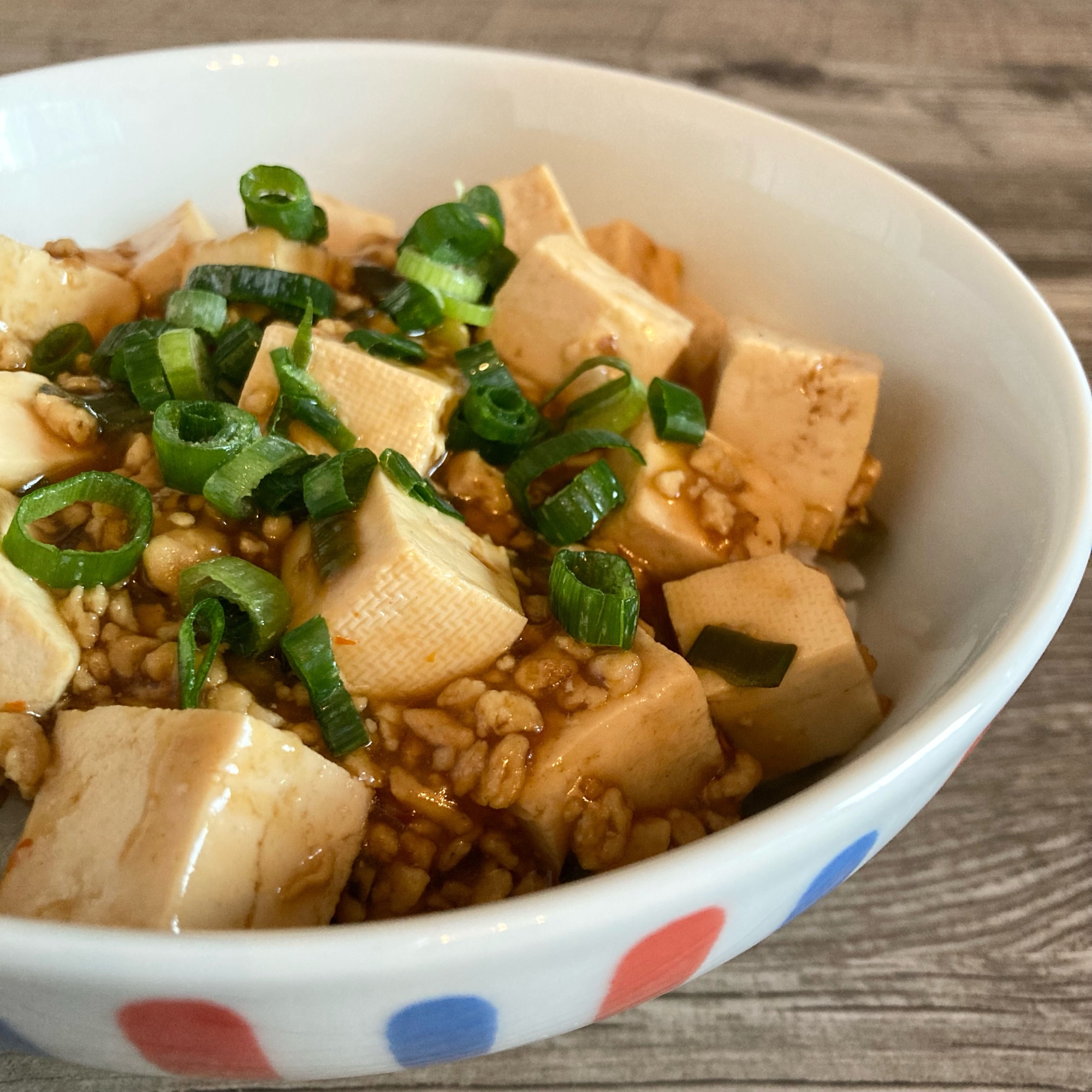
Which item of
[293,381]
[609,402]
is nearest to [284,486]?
[293,381]

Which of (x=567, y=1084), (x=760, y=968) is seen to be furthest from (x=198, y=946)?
(x=760, y=968)

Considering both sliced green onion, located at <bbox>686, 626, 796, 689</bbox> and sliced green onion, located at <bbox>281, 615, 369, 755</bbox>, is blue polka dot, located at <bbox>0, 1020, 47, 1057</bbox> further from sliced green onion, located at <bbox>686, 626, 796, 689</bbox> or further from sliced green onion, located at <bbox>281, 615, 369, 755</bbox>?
sliced green onion, located at <bbox>686, 626, 796, 689</bbox>

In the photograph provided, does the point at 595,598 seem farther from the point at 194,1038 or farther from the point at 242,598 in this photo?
the point at 194,1038

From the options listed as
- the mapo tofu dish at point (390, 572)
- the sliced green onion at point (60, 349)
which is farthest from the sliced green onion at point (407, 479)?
the sliced green onion at point (60, 349)

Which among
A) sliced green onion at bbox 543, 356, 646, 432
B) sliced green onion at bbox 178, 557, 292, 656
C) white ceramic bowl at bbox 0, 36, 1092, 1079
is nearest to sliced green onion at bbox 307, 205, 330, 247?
white ceramic bowl at bbox 0, 36, 1092, 1079

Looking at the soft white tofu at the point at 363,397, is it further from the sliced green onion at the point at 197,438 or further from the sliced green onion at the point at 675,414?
the sliced green onion at the point at 675,414
